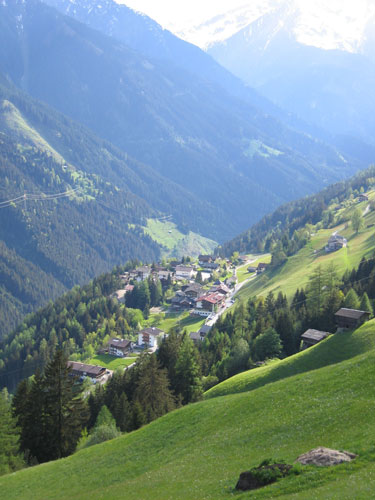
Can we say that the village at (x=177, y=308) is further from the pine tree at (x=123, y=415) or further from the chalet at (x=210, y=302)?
the pine tree at (x=123, y=415)

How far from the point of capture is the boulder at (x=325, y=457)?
2633cm

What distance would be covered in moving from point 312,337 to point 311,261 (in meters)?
94.1

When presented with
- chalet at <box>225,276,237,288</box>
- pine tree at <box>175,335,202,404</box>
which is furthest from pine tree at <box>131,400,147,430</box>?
chalet at <box>225,276,237,288</box>

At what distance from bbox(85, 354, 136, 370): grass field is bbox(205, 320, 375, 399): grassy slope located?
67.1 metres

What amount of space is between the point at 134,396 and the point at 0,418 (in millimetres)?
19643

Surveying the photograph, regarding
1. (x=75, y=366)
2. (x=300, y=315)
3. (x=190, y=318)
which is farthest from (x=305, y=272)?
(x=75, y=366)

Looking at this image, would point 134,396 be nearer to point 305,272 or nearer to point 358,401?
point 358,401

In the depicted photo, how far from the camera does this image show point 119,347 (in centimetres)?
13138

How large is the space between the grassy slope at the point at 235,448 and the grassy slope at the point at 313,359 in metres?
0.97

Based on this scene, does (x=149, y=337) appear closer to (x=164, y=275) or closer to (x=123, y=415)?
(x=164, y=275)

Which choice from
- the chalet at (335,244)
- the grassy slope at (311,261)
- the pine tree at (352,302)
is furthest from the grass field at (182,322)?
the pine tree at (352,302)

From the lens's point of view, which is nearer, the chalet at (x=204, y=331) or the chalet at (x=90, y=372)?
the chalet at (x=90, y=372)

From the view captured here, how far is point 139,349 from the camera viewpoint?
13262 centimetres

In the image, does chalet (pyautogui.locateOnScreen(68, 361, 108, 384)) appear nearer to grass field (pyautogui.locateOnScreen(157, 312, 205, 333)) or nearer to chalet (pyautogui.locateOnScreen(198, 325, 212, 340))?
chalet (pyautogui.locateOnScreen(198, 325, 212, 340))
